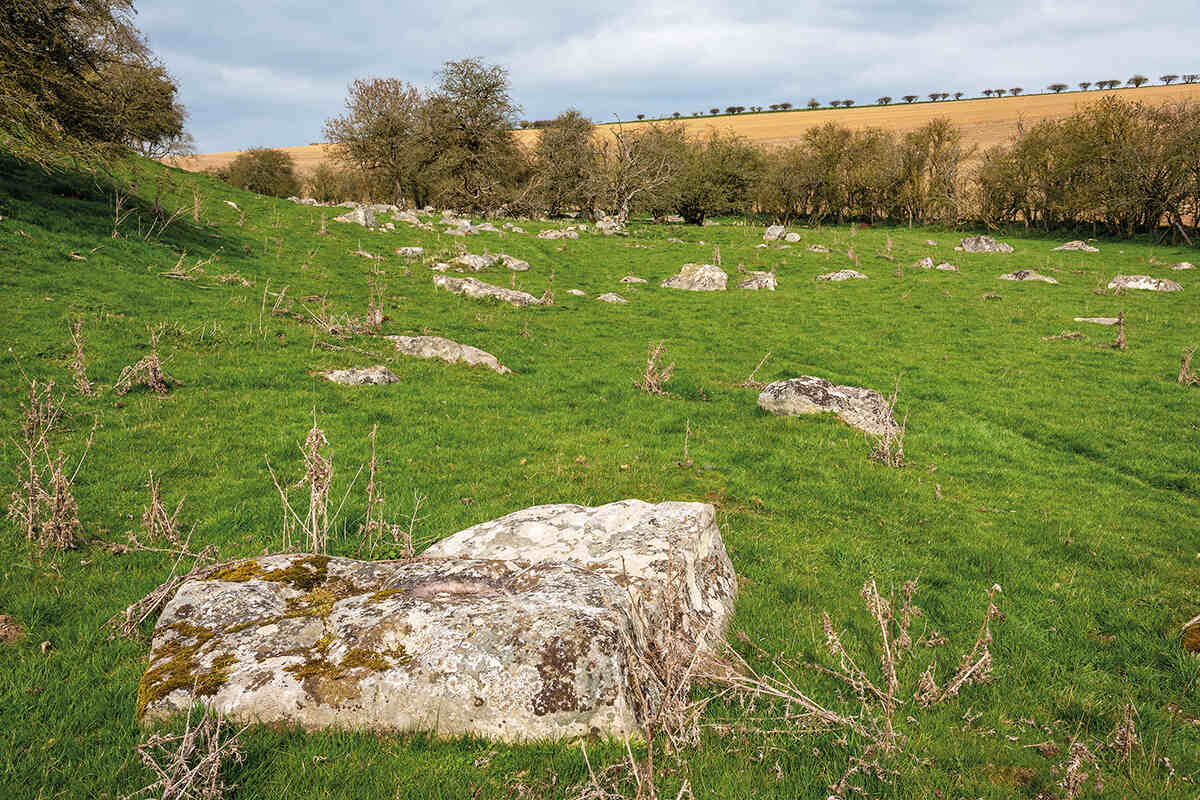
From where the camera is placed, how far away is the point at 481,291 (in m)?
25.3

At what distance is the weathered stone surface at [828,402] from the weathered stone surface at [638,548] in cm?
810

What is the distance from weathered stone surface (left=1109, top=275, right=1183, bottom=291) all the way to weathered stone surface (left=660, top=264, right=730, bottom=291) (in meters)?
20.5

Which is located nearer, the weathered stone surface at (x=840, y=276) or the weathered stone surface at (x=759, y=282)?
the weathered stone surface at (x=759, y=282)

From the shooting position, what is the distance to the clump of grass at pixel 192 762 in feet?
10.3

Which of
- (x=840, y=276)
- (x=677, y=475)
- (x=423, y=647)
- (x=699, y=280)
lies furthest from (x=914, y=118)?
(x=423, y=647)

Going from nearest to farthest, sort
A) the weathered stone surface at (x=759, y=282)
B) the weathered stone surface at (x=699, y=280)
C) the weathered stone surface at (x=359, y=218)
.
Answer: the weathered stone surface at (x=699, y=280), the weathered stone surface at (x=759, y=282), the weathered stone surface at (x=359, y=218)

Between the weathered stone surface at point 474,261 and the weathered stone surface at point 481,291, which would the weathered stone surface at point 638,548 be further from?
the weathered stone surface at point 474,261

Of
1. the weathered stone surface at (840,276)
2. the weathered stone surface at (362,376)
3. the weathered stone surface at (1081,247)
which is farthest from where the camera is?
the weathered stone surface at (1081,247)

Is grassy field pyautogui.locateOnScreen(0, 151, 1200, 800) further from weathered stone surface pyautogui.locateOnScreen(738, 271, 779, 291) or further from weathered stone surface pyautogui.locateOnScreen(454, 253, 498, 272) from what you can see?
weathered stone surface pyautogui.locateOnScreen(738, 271, 779, 291)

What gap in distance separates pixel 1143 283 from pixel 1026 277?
505 centimetres

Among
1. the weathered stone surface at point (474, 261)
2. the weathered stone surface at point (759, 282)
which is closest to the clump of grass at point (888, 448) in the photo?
the weathered stone surface at point (759, 282)

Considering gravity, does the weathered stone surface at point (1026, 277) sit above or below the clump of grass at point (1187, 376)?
above

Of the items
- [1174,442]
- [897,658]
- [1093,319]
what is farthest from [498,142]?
[897,658]

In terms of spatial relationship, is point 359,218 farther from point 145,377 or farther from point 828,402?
point 828,402
